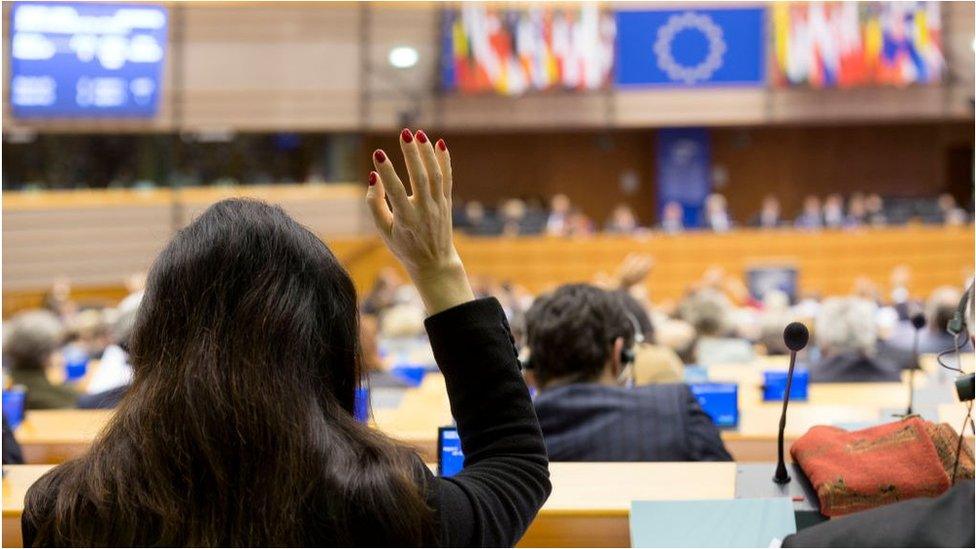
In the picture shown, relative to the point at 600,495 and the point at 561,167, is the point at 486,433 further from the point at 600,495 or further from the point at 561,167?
the point at 561,167

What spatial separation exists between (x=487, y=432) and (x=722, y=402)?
7.16 ft

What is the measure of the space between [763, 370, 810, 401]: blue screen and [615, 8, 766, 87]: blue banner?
11.7 m

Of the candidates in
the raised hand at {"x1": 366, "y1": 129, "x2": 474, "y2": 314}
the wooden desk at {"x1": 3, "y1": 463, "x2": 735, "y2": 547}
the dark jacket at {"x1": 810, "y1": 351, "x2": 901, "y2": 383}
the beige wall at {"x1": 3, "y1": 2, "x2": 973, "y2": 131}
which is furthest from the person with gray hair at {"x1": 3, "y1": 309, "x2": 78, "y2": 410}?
the beige wall at {"x1": 3, "y1": 2, "x2": 973, "y2": 131}

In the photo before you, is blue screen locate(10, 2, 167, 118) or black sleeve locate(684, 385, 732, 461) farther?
blue screen locate(10, 2, 167, 118)

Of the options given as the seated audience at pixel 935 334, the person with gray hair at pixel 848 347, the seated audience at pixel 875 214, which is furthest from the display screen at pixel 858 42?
the person with gray hair at pixel 848 347

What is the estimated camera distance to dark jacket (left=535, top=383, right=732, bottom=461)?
8.59ft

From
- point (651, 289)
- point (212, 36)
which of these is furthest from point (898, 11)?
point (212, 36)

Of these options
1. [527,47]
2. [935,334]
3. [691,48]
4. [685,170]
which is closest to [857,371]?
[935,334]

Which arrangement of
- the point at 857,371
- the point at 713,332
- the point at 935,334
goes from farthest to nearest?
the point at 935,334, the point at 713,332, the point at 857,371

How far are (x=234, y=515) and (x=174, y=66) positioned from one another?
14.4 meters

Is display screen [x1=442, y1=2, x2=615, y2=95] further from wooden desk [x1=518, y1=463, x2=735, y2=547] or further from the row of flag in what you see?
wooden desk [x1=518, y1=463, x2=735, y2=547]

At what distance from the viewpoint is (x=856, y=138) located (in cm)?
1738

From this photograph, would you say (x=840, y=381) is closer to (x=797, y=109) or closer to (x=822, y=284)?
(x=822, y=284)

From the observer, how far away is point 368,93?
49.7 feet
